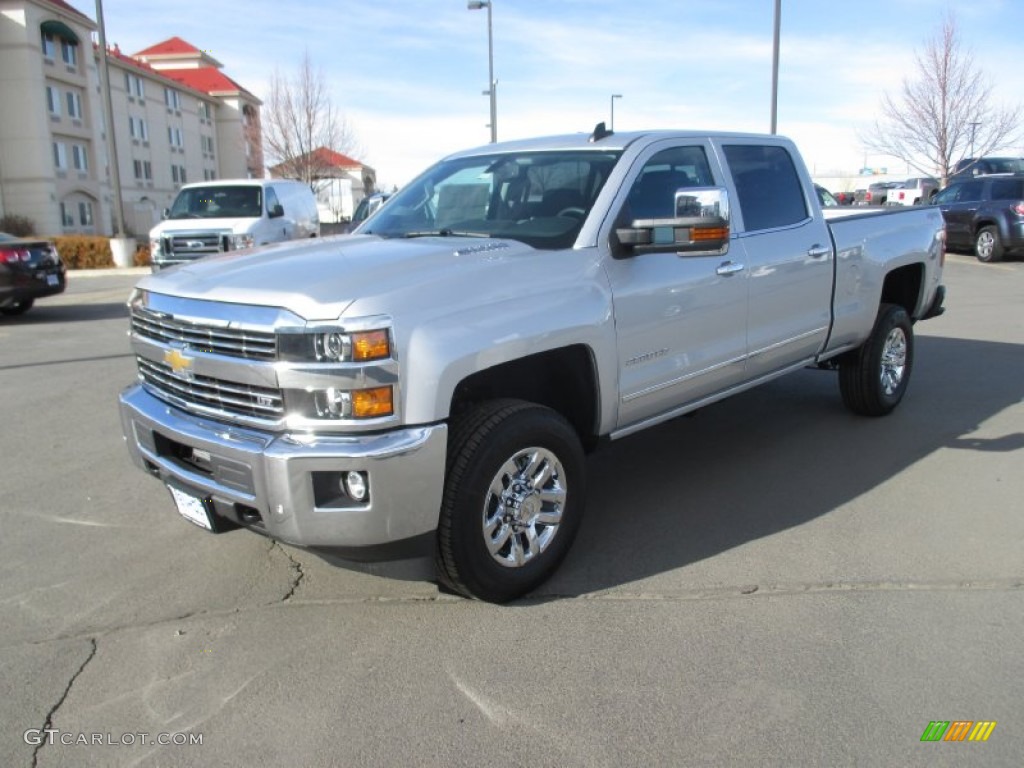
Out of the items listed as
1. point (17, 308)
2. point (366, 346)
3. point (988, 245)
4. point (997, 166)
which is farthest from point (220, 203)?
point (997, 166)

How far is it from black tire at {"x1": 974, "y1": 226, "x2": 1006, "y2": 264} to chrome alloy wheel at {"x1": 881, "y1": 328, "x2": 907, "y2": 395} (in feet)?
47.3

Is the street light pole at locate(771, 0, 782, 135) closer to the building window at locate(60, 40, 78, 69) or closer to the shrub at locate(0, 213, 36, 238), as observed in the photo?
the shrub at locate(0, 213, 36, 238)

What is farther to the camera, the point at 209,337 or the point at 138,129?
the point at 138,129

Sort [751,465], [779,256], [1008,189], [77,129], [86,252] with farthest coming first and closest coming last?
1. [77,129]
2. [86,252]
3. [1008,189]
4. [751,465]
5. [779,256]

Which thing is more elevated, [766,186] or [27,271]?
[766,186]

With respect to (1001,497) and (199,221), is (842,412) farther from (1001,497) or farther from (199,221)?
(199,221)

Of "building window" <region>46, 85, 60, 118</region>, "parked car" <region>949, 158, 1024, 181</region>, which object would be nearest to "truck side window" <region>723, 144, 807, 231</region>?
"parked car" <region>949, 158, 1024, 181</region>

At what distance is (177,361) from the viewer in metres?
3.48

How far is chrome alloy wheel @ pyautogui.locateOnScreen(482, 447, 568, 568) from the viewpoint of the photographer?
11.4 ft

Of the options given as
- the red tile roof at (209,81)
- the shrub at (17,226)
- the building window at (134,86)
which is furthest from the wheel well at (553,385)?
the red tile roof at (209,81)

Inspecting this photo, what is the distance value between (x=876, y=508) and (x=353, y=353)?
10.3ft

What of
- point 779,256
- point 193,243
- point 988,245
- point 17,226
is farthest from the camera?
point 17,226

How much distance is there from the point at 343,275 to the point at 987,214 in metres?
19.3

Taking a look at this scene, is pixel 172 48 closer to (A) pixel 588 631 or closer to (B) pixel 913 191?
(B) pixel 913 191
